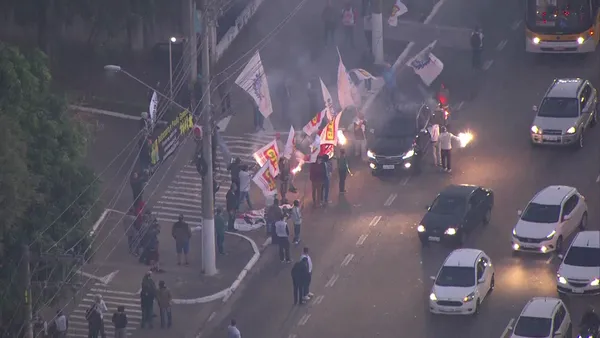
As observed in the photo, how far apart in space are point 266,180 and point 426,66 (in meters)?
11.2

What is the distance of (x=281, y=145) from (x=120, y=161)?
18.3 ft

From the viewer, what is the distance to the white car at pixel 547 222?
4875cm

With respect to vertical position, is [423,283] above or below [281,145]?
below

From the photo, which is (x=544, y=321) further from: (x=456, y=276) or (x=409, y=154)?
(x=409, y=154)

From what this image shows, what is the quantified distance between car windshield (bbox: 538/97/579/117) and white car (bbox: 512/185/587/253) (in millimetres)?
6373

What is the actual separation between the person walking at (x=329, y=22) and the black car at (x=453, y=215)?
1644 centimetres

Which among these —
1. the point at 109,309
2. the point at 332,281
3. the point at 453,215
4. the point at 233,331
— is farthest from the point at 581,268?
the point at 109,309

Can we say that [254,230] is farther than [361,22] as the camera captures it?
No

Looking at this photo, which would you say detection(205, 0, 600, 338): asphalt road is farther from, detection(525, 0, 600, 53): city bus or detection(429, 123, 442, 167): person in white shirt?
detection(525, 0, 600, 53): city bus

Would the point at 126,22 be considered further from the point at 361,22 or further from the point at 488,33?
the point at 488,33

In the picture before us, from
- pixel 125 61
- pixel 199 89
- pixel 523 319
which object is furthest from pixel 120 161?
pixel 523 319

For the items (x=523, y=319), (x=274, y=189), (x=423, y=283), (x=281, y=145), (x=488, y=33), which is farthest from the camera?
(x=488, y=33)

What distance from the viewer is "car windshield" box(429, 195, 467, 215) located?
50.0m

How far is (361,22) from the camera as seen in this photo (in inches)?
2729
